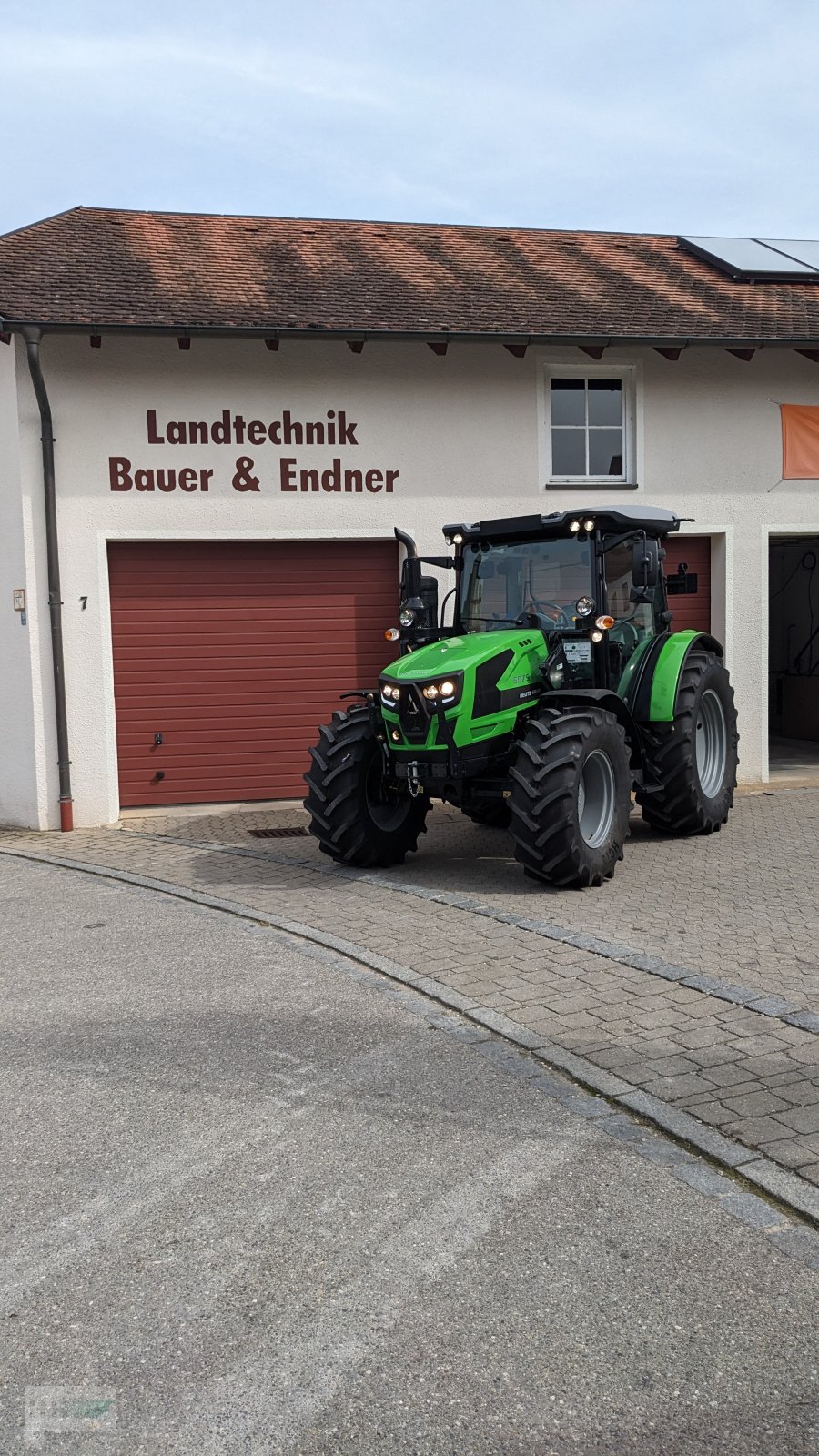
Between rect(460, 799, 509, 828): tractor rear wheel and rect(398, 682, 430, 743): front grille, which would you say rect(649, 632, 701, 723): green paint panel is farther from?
rect(398, 682, 430, 743): front grille

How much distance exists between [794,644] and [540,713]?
1146cm

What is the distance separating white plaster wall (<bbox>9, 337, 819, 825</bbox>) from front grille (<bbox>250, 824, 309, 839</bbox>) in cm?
171

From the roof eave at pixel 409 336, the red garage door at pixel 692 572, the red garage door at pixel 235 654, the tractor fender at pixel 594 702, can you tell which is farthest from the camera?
the red garage door at pixel 692 572

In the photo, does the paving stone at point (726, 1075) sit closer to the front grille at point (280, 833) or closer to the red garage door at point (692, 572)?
the front grille at point (280, 833)

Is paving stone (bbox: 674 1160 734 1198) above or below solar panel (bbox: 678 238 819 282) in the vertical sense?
below

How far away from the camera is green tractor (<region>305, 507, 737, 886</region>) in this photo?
8430 millimetres

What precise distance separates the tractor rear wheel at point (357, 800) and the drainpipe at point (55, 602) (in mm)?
3617

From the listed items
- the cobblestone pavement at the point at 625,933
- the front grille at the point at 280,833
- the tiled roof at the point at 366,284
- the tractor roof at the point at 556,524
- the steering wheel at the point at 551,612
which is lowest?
the front grille at the point at 280,833

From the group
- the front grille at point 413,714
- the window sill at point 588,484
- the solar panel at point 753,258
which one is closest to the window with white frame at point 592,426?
the window sill at point 588,484

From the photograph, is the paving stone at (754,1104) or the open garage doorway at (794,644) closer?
the paving stone at (754,1104)

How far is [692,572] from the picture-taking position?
539 inches

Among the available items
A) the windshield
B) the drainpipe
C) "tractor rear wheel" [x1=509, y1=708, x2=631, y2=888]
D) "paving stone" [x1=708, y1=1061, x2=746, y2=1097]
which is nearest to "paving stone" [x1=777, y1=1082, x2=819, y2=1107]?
"paving stone" [x1=708, y1=1061, x2=746, y2=1097]

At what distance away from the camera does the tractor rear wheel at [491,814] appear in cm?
1013

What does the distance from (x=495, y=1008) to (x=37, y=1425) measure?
3217 millimetres
